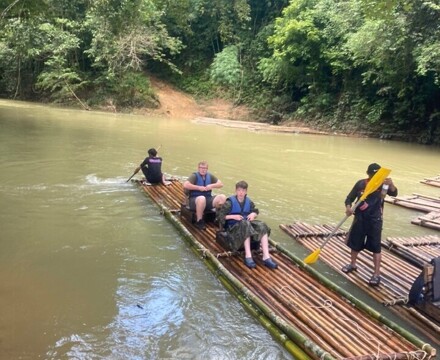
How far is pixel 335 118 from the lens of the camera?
24547 millimetres

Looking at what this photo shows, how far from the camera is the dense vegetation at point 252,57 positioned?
16.8 meters

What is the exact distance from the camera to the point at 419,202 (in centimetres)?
959

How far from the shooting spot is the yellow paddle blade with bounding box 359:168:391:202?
5.07 meters

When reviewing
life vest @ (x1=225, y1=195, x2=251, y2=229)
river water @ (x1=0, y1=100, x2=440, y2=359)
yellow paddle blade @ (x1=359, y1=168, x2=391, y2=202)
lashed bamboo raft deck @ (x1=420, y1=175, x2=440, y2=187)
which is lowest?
river water @ (x1=0, y1=100, x2=440, y2=359)

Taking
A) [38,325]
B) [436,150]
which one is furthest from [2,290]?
[436,150]

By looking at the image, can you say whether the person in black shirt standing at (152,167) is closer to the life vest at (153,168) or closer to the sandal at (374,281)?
the life vest at (153,168)

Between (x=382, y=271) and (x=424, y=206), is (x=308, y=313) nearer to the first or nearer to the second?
(x=382, y=271)

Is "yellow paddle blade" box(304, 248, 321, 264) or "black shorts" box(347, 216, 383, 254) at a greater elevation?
"black shorts" box(347, 216, 383, 254)

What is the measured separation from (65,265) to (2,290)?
846 mm

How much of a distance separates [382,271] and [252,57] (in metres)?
27.1

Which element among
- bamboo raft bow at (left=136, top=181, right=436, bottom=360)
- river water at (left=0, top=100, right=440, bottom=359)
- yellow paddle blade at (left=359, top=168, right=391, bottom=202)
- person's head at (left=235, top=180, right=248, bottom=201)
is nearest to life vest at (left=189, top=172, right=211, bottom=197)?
river water at (left=0, top=100, right=440, bottom=359)

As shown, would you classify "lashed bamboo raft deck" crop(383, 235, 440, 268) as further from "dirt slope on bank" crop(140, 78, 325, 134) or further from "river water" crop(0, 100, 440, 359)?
"dirt slope on bank" crop(140, 78, 325, 134)

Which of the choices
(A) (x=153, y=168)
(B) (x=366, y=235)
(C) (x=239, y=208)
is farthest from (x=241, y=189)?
(A) (x=153, y=168)

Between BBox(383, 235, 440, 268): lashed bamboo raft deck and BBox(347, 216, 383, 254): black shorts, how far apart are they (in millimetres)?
1157
